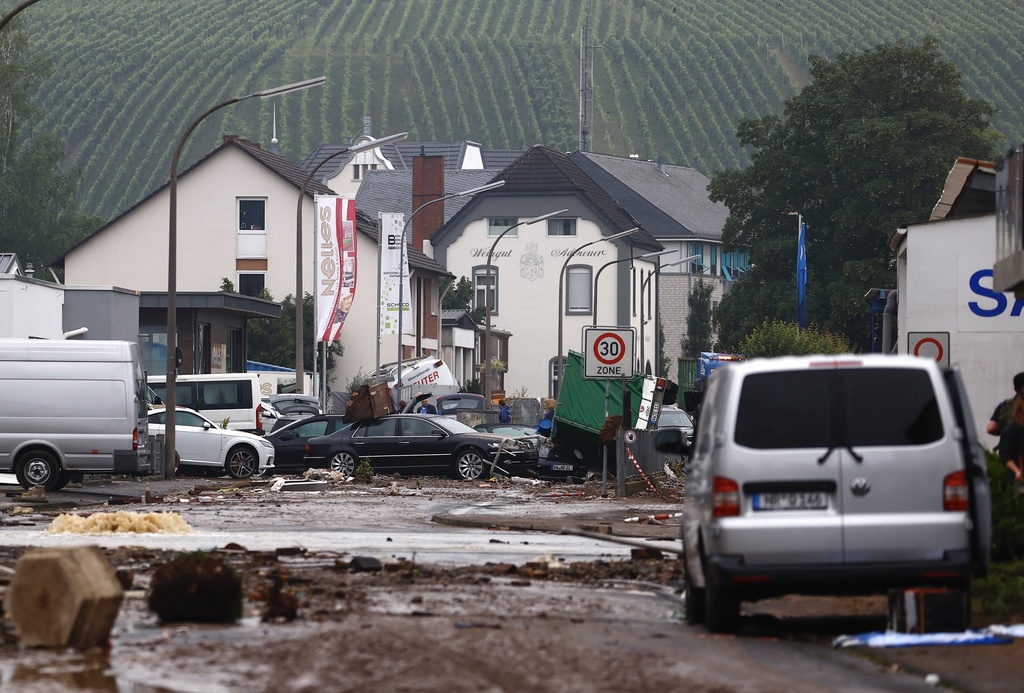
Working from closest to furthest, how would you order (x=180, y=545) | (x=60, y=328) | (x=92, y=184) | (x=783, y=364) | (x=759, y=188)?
1. (x=783, y=364)
2. (x=180, y=545)
3. (x=60, y=328)
4. (x=759, y=188)
5. (x=92, y=184)

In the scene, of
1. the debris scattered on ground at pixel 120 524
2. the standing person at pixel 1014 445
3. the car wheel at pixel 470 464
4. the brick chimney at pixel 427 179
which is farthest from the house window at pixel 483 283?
the standing person at pixel 1014 445

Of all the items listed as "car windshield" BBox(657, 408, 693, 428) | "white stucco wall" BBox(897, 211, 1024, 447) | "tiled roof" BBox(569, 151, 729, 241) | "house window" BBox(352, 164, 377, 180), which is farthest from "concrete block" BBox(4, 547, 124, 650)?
"house window" BBox(352, 164, 377, 180)

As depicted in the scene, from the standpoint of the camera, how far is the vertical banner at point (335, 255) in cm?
4738

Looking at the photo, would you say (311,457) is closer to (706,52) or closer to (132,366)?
(132,366)

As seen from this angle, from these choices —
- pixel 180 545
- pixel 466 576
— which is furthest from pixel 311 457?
pixel 466 576

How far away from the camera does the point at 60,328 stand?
43.2 m

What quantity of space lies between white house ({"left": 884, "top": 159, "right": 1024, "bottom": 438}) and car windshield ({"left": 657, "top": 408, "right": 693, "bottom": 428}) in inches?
624

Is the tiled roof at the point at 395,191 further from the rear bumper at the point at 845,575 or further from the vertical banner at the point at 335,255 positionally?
the rear bumper at the point at 845,575

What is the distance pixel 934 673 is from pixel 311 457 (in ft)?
86.8

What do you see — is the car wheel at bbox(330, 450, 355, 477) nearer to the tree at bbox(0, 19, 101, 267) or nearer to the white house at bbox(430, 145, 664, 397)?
the white house at bbox(430, 145, 664, 397)

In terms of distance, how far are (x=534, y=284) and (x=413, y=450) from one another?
55.9m

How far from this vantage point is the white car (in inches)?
1336

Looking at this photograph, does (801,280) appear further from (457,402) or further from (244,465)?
(244,465)

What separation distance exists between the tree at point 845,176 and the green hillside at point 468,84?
10310cm
